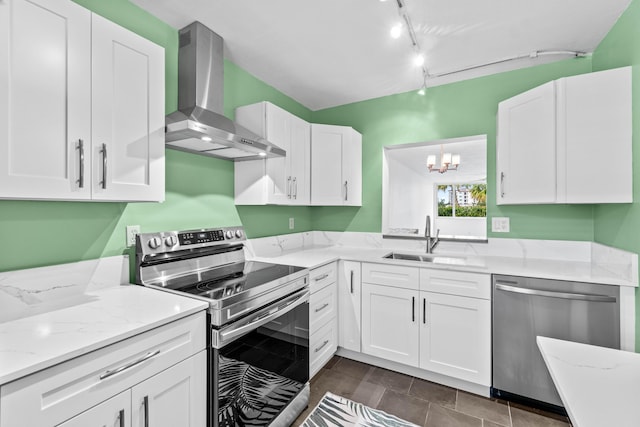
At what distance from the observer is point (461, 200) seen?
720cm

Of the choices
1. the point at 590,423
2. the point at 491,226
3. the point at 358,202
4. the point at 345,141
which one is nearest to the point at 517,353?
the point at 491,226

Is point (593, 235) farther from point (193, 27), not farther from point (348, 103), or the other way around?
point (193, 27)

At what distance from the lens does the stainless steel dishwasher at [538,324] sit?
1713 millimetres

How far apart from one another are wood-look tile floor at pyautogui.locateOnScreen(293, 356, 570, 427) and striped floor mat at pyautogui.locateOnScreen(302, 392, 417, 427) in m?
0.05

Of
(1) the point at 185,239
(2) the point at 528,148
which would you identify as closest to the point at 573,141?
(2) the point at 528,148

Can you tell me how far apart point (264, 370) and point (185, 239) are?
94cm

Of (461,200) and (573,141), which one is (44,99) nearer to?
(573,141)

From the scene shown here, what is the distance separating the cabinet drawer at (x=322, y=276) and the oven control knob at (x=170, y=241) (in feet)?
3.11

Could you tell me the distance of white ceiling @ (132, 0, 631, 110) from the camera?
5.68 feet

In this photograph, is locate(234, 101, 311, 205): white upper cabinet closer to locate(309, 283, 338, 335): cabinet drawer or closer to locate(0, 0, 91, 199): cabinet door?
locate(309, 283, 338, 335): cabinet drawer

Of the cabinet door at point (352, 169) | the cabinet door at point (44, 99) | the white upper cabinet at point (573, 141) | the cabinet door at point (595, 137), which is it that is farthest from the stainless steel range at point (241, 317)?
the cabinet door at point (595, 137)

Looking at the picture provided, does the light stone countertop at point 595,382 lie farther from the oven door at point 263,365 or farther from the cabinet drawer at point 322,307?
the cabinet drawer at point 322,307

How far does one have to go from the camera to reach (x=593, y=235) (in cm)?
222

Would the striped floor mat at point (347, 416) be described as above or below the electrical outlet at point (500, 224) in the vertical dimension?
below
